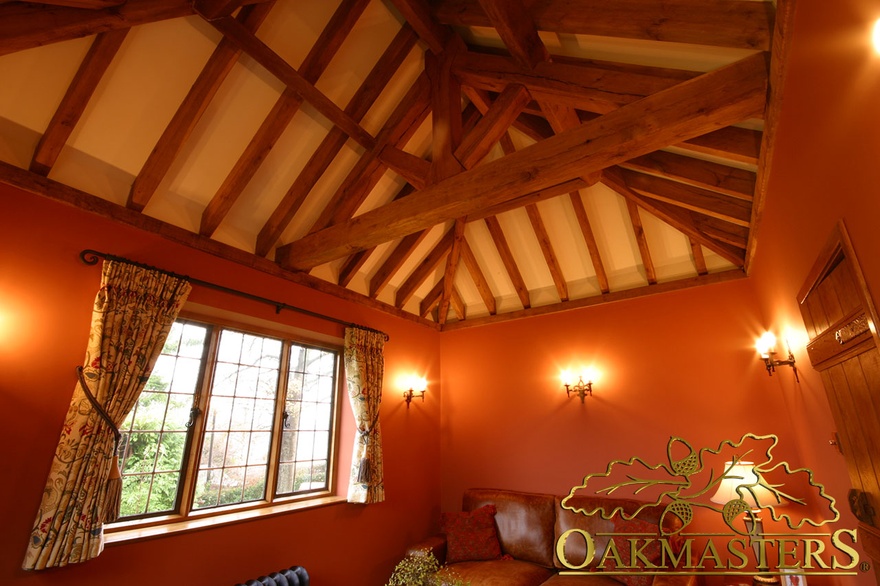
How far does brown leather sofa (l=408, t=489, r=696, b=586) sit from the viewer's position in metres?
3.37

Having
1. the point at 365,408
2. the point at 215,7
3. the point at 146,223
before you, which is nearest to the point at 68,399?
the point at 146,223

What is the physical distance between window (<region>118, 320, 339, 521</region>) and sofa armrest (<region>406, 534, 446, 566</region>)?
1.00 m

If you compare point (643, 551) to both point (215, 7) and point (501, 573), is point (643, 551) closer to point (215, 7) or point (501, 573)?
point (501, 573)

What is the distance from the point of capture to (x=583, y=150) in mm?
2527

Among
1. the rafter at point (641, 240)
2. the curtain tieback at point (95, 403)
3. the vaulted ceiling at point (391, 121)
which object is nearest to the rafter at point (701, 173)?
the vaulted ceiling at point (391, 121)

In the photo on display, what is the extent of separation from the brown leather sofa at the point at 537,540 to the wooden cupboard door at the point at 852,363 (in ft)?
5.20

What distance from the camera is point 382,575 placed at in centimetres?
403

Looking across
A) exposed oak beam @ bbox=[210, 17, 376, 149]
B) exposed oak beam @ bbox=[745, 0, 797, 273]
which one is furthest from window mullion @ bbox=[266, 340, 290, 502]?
exposed oak beam @ bbox=[745, 0, 797, 273]

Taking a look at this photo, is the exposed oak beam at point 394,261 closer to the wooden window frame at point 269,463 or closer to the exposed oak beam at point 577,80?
the wooden window frame at point 269,463

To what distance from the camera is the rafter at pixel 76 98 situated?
8.07 ft

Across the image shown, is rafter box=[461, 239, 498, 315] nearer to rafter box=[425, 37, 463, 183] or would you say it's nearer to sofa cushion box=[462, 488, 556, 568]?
rafter box=[425, 37, 463, 183]

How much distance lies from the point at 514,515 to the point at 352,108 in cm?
405

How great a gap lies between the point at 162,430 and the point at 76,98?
7.23ft

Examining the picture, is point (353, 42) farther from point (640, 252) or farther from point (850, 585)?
point (850, 585)
